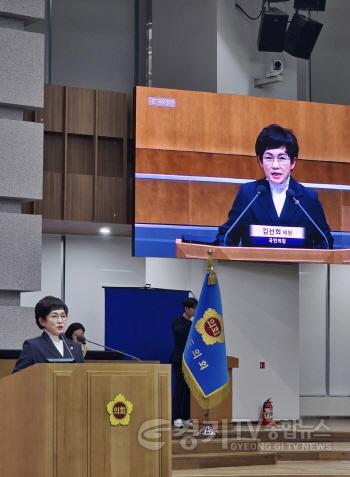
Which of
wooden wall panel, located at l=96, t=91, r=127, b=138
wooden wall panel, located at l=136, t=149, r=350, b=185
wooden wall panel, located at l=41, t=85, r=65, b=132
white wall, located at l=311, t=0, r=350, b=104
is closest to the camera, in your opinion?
wooden wall panel, located at l=136, t=149, r=350, b=185

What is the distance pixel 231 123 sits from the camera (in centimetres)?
1205

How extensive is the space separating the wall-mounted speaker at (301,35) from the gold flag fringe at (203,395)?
520 centimetres

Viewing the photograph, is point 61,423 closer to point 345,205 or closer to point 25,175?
point 25,175

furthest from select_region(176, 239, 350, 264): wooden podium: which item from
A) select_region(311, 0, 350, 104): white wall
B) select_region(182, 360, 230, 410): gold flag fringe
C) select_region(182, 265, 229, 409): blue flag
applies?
select_region(311, 0, 350, 104): white wall

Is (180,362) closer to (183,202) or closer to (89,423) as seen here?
(183,202)

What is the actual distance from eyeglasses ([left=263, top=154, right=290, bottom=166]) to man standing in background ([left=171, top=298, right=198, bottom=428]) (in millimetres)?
2507

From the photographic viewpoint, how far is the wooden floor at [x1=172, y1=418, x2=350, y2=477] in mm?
8852

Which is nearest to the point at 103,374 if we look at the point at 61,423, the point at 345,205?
the point at 61,423

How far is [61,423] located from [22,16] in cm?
556

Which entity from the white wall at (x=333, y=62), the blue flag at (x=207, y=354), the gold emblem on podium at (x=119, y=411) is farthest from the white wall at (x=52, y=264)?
the gold emblem on podium at (x=119, y=411)

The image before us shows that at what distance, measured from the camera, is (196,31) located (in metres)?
13.2

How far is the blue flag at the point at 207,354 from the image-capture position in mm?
9125

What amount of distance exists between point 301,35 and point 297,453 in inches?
207

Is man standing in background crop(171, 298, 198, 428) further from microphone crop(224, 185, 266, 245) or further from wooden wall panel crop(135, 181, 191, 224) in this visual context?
microphone crop(224, 185, 266, 245)
